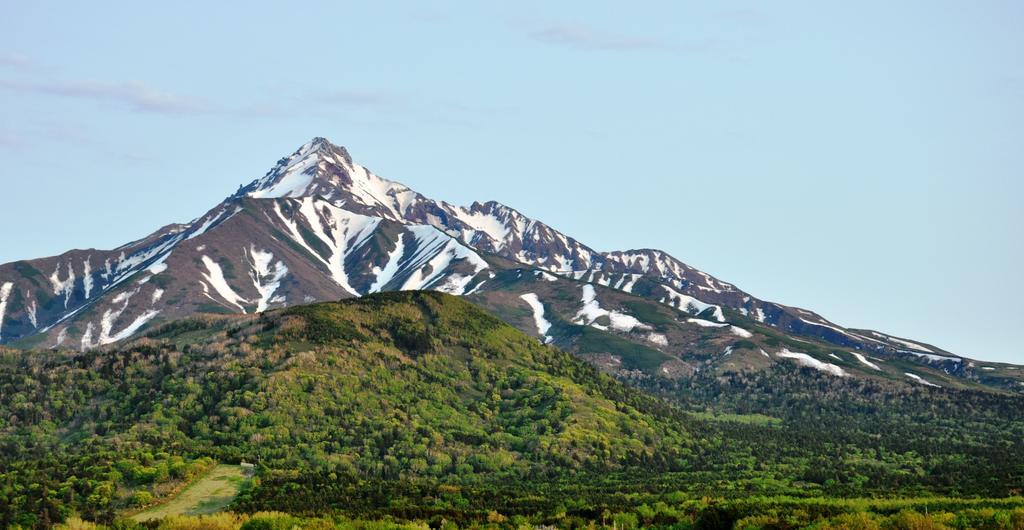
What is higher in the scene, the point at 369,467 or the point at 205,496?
the point at 205,496

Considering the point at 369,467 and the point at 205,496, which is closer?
the point at 205,496

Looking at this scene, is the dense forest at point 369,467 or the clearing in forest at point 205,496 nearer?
the dense forest at point 369,467

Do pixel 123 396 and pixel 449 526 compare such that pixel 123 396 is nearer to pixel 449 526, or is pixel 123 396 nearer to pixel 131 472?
pixel 131 472

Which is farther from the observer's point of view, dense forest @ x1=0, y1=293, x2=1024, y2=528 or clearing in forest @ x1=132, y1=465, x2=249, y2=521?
clearing in forest @ x1=132, y1=465, x2=249, y2=521

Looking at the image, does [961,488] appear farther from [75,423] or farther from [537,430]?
[75,423]

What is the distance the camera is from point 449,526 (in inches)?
3952

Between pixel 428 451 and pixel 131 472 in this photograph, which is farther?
pixel 428 451

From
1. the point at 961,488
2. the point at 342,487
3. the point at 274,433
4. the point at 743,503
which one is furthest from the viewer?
the point at 274,433

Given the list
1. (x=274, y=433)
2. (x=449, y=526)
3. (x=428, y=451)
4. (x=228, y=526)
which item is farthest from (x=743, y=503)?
(x=274, y=433)

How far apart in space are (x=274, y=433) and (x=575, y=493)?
2397 inches

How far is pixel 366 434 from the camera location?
182 m

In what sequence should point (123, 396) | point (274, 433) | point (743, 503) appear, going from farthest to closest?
point (123, 396), point (274, 433), point (743, 503)

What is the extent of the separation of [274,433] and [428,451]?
28.5 metres

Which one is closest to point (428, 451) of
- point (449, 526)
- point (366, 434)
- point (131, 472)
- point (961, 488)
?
point (366, 434)
